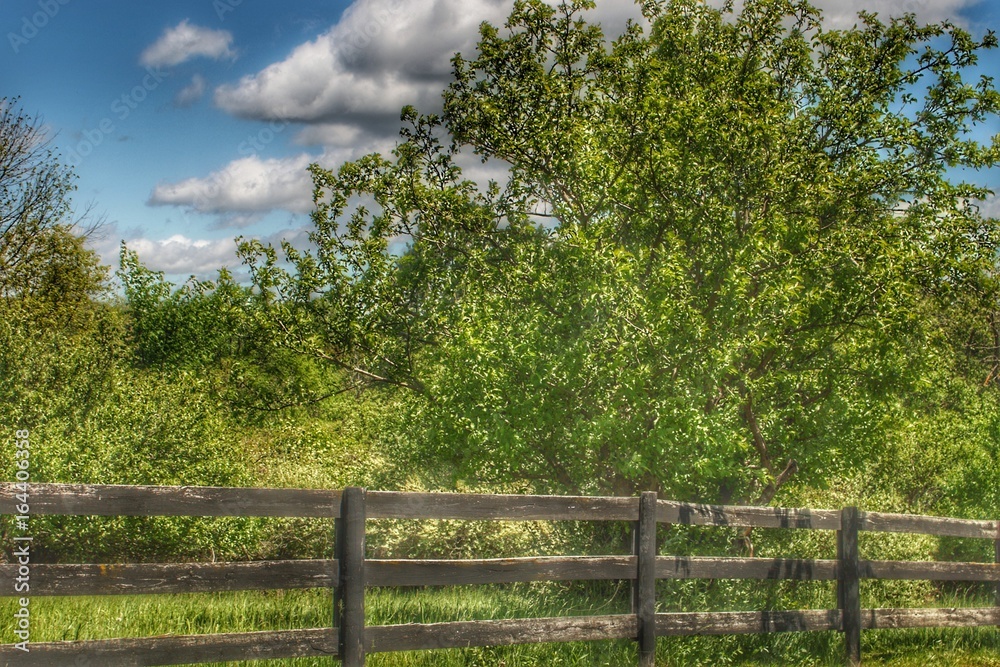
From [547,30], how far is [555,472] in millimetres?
6701

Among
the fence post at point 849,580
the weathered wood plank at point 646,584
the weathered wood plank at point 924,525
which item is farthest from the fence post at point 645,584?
the weathered wood plank at point 924,525

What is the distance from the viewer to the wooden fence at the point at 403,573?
6.08 meters

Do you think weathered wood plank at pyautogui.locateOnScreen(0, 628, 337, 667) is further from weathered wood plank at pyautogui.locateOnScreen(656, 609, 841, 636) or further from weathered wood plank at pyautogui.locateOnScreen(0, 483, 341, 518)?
weathered wood plank at pyautogui.locateOnScreen(656, 609, 841, 636)

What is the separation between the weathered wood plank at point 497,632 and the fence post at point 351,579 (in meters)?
0.12

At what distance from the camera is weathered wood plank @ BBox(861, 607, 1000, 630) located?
31.6 ft

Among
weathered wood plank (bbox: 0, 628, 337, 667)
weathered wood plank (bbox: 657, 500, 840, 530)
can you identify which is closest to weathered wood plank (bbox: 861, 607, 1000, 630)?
weathered wood plank (bbox: 657, 500, 840, 530)

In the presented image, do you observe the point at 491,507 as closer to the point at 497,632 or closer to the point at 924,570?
the point at 497,632

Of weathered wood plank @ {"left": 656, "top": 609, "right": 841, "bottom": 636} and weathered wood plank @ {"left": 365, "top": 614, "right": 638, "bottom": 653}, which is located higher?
weathered wood plank @ {"left": 365, "top": 614, "right": 638, "bottom": 653}

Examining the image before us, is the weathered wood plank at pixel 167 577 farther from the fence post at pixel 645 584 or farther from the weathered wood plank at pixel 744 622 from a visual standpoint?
the weathered wood plank at pixel 744 622

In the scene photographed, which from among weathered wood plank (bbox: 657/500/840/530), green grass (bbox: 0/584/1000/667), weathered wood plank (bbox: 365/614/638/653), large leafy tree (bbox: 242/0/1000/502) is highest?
large leafy tree (bbox: 242/0/1000/502)

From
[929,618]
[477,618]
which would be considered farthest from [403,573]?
[929,618]

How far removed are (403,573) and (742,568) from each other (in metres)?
3.52

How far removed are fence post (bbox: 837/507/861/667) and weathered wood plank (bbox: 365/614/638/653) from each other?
2681mm

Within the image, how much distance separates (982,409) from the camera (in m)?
16.6
